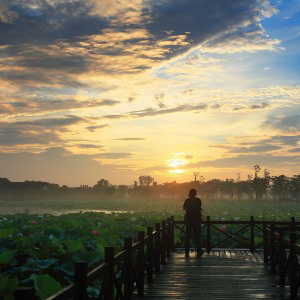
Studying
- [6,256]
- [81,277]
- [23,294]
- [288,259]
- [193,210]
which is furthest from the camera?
[193,210]

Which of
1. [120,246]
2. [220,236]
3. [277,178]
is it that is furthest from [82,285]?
[277,178]

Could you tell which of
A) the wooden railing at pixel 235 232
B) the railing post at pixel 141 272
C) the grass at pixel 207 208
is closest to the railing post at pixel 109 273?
the railing post at pixel 141 272

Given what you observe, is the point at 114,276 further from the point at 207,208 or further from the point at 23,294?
the point at 207,208

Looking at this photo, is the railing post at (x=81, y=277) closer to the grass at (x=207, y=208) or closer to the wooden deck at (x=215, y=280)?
the wooden deck at (x=215, y=280)

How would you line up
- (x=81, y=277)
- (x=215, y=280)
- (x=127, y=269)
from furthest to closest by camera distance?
A: (x=215, y=280)
(x=127, y=269)
(x=81, y=277)

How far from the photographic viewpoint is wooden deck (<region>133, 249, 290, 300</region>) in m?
8.49

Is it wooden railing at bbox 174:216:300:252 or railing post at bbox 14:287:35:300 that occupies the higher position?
railing post at bbox 14:287:35:300

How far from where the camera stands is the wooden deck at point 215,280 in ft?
27.9

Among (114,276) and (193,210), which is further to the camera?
(193,210)

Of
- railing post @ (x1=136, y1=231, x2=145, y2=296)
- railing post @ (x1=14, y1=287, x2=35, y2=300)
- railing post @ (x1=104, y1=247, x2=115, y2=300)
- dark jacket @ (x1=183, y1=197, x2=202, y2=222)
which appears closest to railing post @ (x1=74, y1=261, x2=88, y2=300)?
railing post @ (x1=104, y1=247, x2=115, y2=300)

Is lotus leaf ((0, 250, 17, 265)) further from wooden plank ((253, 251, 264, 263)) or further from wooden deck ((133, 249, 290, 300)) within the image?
wooden plank ((253, 251, 264, 263))

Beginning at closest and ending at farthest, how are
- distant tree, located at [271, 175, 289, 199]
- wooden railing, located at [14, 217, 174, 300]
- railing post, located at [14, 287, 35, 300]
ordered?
railing post, located at [14, 287, 35, 300]
wooden railing, located at [14, 217, 174, 300]
distant tree, located at [271, 175, 289, 199]

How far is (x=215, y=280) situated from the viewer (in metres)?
9.98

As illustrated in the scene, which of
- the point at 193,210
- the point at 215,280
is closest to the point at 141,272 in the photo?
the point at 215,280
